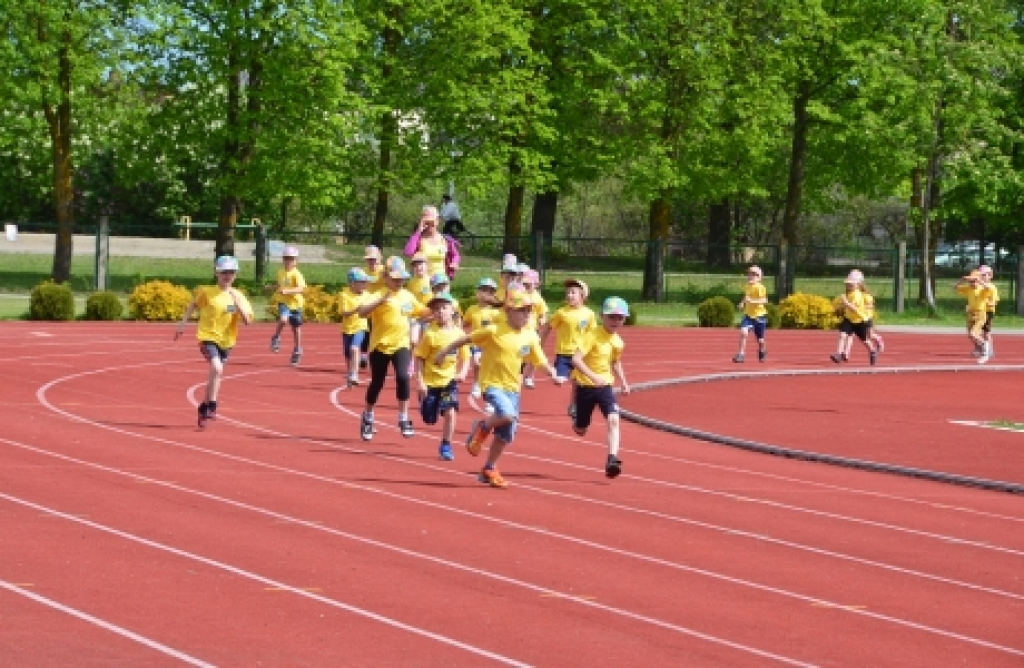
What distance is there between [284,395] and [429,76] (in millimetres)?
31866

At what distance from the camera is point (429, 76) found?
2277 inches

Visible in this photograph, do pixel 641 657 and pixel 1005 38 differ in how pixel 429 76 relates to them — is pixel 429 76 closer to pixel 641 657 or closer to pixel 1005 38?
pixel 1005 38

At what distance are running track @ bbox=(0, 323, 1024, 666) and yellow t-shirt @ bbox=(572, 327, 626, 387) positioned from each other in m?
0.96

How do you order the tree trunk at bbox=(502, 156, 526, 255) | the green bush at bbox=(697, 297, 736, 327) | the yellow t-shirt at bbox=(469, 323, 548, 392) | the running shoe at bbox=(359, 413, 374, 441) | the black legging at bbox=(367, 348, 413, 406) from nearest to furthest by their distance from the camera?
the yellow t-shirt at bbox=(469, 323, 548, 392) < the running shoe at bbox=(359, 413, 374, 441) < the black legging at bbox=(367, 348, 413, 406) < the green bush at bbox=(697, 297, 736, 327) < the tree trunk at bbox=(502, 156, 526, 255)

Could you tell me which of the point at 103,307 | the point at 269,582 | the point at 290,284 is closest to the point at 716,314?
Answer: the point at 103,307

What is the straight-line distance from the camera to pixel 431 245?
26.6 m

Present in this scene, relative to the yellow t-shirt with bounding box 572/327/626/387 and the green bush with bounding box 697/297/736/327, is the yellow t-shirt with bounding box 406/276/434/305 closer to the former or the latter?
the yellow t-shirt with bounding box 572/327/626/387

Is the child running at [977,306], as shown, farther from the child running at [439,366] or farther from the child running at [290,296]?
the child running at [439,366]

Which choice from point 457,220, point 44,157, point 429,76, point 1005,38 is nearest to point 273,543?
point 457,220

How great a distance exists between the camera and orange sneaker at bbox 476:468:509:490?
1772 centimetres

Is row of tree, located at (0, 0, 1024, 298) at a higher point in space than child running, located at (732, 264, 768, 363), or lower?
higher

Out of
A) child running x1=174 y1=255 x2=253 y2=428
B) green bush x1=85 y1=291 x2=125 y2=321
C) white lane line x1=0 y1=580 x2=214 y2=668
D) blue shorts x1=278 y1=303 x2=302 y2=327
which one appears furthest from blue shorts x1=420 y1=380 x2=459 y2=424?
green bush x1=85 y1=291 x2=125 y2=321

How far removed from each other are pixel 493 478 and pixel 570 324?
17.6 ft

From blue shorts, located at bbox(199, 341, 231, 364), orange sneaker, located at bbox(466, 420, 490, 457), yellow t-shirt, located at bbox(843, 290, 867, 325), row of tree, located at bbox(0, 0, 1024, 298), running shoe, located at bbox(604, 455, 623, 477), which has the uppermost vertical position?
row of tree, located at bbox(0, 0, 1024, 298)
